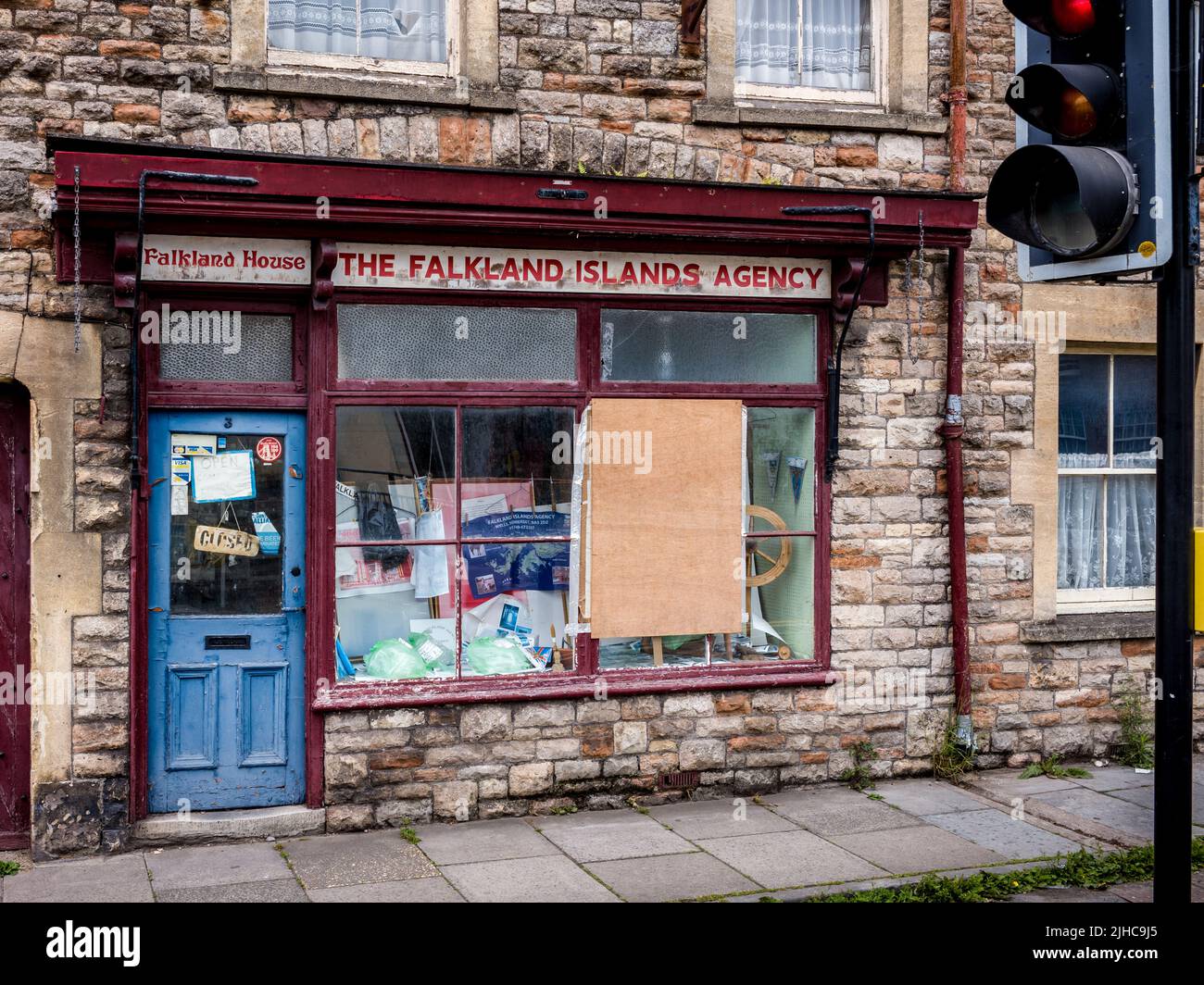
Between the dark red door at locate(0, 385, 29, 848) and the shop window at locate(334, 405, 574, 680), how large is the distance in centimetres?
164

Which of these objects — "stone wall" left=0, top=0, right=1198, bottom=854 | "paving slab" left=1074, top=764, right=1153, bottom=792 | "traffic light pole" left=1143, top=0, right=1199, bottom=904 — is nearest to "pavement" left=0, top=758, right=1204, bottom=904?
"paving slab" left=1074, top=764, right=1153, bottom=792

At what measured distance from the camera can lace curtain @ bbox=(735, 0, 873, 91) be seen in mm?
7973

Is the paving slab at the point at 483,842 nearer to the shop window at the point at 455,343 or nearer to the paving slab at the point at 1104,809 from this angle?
the shop window at the point at 455,343

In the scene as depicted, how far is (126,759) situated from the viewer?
6.72 meters

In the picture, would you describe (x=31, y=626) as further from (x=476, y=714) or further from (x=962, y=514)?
(x=962, y=514)

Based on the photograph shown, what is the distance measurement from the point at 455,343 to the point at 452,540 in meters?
1.15

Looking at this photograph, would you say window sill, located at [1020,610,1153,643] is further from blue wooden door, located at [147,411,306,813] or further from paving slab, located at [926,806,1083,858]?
blue wooden door, located at [147,411,306,813]

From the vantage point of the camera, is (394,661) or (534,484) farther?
(534,484)

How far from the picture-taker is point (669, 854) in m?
6.63

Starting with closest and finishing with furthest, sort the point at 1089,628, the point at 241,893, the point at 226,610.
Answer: the point at 241,893
the point at 226,610
the point at 1089,628

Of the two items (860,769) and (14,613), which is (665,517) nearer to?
(860,769)

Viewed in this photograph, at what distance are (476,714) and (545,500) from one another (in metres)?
1.32

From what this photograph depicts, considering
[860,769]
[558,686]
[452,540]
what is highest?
[452,540]

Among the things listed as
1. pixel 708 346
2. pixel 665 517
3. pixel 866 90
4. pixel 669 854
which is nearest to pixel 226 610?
pixel 665 517
